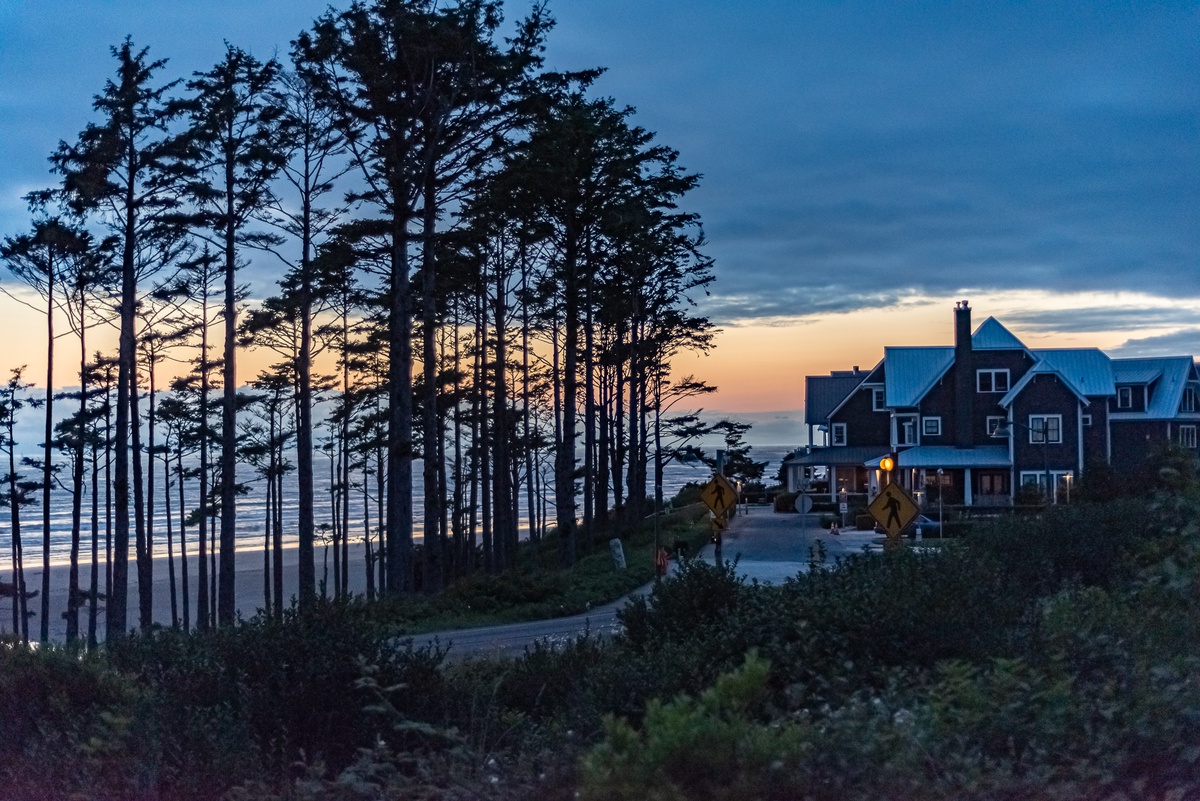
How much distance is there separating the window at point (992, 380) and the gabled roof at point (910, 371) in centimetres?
222

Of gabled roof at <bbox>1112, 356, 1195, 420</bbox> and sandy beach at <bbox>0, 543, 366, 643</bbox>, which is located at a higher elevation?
gabled roof at <bbox>1112, 356, 1195, 420</bbox>

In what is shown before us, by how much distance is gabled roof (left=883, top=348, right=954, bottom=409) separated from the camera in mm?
65062

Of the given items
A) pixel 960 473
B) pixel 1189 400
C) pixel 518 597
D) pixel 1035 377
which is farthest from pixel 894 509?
pixel 1189 400

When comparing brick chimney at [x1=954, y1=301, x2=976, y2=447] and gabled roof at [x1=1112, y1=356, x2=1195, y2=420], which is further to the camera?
brick chimney at [x1=954, y1=301, x2=976, y2=447]

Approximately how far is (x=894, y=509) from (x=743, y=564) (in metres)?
18.7

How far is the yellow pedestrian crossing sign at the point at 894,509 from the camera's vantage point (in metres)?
17.3

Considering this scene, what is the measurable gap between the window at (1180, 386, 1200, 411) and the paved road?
21004 mm

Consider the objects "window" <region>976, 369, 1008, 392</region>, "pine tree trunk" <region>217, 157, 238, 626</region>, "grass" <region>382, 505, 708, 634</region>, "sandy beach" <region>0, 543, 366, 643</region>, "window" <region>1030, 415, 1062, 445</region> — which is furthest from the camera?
"window" <region>976, 369, 1008, 392</region>

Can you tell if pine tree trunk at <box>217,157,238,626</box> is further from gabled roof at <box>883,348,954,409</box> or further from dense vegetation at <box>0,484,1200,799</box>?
gabled roof at <box>883,348,954,409</box>

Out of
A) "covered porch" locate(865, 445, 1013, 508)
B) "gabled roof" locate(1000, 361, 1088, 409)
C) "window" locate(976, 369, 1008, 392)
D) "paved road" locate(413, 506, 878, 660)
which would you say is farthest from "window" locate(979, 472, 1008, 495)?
"paved road" locate(413, 506, 878, 660)

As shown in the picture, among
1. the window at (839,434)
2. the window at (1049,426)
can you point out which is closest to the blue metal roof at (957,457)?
the window at (1049,426)

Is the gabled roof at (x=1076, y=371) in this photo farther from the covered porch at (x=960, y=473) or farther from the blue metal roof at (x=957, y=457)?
the covered porch at (x=960, y=473)

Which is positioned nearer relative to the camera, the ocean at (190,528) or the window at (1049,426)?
the window at (1049,426)

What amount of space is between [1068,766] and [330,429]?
2370 inches
